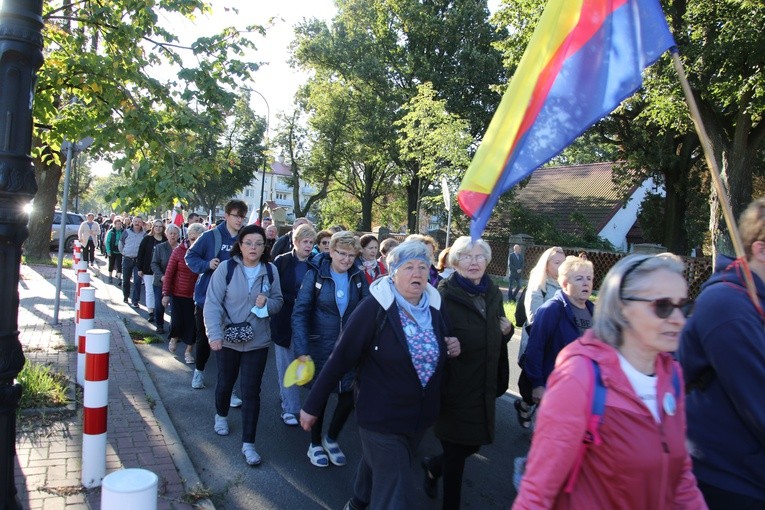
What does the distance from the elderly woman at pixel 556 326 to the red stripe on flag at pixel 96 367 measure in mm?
2997

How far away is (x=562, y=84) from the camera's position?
9.53 feet

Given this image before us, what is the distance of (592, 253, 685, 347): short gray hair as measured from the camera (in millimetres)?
2084

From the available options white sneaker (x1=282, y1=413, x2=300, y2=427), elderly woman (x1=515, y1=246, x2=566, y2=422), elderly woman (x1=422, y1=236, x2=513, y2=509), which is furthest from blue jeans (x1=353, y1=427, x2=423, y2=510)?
white sneaker (x1=282, y1=413, x2=300, y2=427)

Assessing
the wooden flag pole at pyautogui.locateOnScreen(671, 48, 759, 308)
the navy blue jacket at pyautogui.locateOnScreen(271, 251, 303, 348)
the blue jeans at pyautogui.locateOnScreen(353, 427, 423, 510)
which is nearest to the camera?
the wooden flag pole at pyautogui.locateOnScreen(671, 48, 759, 308)

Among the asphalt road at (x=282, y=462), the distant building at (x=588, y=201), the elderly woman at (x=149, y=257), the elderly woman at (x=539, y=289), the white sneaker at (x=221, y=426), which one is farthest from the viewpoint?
the distant building at (x=588, y=201)

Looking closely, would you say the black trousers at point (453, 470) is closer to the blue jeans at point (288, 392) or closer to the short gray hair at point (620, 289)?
the short gray hair at point (620, 289)

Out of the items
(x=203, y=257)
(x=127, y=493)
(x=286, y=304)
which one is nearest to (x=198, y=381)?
(x=203, y=257)

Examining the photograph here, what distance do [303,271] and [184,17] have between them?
3763mm

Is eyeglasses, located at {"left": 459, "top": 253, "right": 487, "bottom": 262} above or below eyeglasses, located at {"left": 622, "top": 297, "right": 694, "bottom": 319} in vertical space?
above

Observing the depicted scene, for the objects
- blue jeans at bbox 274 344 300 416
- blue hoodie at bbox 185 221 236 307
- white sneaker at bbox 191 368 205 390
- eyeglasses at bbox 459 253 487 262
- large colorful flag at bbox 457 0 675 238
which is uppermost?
large colorful flag at bbox 457 0 675 238

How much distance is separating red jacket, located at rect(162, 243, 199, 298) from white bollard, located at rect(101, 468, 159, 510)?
21.3 feet

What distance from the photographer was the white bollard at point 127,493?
168 cm

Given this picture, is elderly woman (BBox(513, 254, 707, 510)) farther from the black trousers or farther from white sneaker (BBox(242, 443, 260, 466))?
white sneaker (BBox(242, 443, 260, 466))

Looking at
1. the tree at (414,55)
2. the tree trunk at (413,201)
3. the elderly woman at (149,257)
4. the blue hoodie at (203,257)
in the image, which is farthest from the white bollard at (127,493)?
the tree trunk at (413,201)
